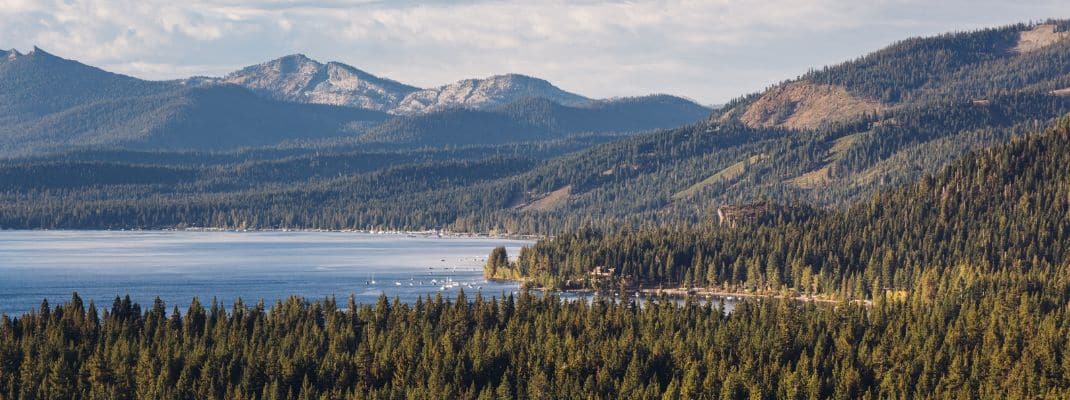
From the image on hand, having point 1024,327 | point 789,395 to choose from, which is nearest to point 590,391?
point 789,395

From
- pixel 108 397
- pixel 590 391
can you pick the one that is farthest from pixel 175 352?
pixel 590 391

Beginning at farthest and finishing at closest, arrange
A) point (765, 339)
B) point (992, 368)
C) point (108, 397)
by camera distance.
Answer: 1. point (765, 339)
2. point (992, 368)
3. point (108, 397)

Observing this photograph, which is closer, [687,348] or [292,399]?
[292,399]

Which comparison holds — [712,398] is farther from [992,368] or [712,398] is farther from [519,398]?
[992,368]

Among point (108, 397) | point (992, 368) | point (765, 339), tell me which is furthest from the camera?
point (765, 339)

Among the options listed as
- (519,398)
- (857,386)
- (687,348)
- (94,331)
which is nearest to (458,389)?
(519,398)

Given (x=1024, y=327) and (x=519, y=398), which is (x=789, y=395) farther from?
(x=1024, y=327)

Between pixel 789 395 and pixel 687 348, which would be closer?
pixel 789 395

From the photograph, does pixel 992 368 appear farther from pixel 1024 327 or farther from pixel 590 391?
pixel 590 391
